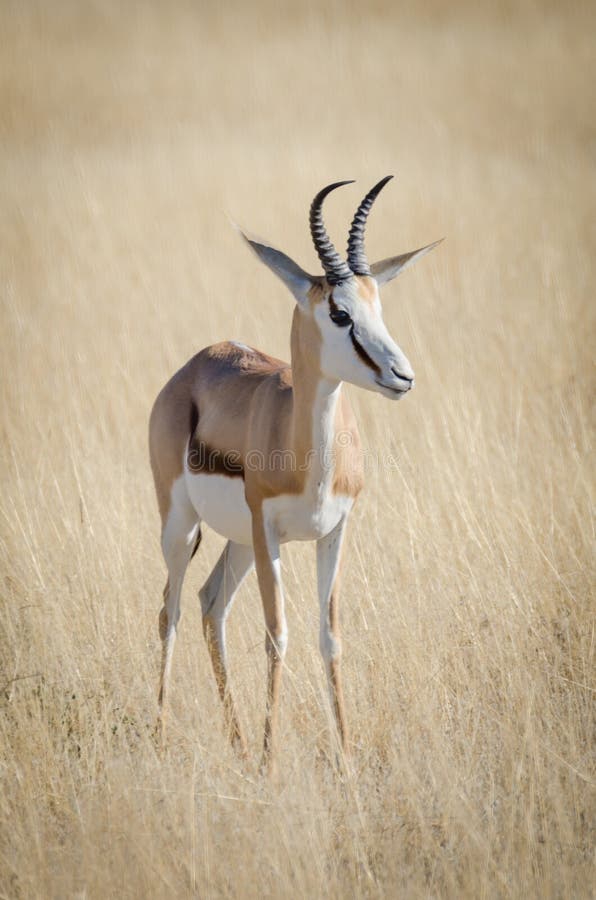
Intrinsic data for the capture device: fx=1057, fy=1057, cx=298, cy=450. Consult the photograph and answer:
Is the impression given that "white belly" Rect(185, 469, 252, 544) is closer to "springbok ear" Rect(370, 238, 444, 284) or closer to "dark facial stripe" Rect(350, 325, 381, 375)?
"dark facial stripe" Rect(350, 325, 381, 375)

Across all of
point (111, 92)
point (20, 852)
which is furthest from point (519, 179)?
point (20, 852)

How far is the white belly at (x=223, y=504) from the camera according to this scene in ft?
17.0

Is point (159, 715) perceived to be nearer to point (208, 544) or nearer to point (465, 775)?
point (465, 775)

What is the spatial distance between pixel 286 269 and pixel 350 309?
43cm

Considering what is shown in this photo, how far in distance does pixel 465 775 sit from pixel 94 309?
31.2 ft

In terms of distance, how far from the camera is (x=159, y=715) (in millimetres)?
5207

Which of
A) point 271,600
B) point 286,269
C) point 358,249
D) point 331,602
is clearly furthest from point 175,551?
point 358,249

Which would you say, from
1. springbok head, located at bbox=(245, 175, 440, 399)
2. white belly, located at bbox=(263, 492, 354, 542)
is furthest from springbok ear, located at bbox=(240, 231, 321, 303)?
white belly, located at bbox=(263, 492, 354, 542)

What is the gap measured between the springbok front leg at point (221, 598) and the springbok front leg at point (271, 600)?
50cm

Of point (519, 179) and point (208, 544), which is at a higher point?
point (519, 179)

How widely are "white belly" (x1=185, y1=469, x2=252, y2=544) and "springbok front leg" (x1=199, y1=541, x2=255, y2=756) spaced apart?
397mm

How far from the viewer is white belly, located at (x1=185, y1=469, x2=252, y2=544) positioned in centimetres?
519

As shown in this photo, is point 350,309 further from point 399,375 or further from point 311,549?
point 311,549

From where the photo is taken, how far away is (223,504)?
5.28 m
